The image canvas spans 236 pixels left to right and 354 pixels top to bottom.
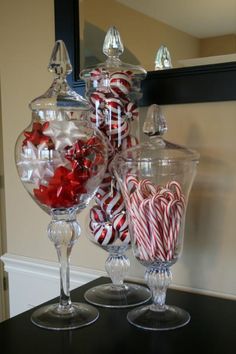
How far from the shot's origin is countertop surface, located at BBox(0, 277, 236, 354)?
2.56 feet

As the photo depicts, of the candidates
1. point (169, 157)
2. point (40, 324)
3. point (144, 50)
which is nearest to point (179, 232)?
point (169, 157)

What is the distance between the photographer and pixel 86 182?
0.87 m

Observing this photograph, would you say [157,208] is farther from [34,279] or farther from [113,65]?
[34,279]

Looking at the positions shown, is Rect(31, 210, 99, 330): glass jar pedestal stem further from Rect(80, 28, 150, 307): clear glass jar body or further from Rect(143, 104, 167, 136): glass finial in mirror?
Rect(143, 104, 167, 136): glass finial in mirror

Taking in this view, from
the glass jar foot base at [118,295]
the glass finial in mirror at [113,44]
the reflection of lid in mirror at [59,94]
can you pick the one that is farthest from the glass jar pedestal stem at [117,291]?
the glass finial in mirror at [113,44]

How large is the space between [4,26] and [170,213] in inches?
35.9

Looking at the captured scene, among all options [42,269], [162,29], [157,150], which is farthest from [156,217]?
[42,269]

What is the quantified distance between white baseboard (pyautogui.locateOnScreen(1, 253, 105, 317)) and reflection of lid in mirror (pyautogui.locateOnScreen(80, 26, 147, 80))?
0.59 metres

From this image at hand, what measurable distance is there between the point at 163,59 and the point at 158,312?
0.59 metres

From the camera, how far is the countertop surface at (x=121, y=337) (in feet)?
2.56

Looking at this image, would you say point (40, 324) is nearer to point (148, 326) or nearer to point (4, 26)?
point (148, 326)

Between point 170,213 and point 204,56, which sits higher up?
point 204,56

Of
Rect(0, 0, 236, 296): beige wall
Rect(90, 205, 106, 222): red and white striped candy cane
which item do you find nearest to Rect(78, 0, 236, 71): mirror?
Rect(0, 0, 236, 296): beige wall

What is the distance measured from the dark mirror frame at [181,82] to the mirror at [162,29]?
0.05 ft
